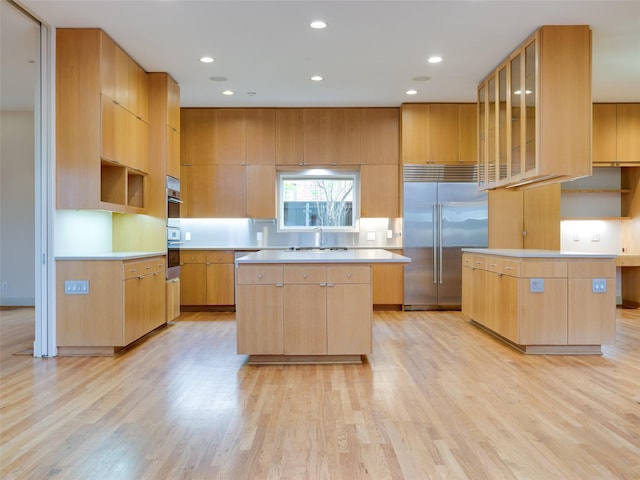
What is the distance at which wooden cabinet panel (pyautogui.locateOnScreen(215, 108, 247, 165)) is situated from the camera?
714cm

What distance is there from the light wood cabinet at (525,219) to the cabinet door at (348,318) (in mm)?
3612

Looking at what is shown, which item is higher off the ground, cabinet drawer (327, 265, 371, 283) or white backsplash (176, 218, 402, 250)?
white backsplash (176, 218, 402, 250)

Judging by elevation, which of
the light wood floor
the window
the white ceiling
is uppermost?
the white ceiling

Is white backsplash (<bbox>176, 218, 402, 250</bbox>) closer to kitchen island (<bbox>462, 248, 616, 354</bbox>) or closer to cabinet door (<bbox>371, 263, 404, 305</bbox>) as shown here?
cabinet door (<bbox>371, 263, 404, 305</bbox>)

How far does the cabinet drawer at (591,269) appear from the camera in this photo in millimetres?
4293

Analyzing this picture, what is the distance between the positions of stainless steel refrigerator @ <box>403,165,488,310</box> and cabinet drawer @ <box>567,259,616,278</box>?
2522mm

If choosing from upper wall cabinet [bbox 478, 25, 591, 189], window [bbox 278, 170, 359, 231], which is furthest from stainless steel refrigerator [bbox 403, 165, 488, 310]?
upper wall cabinet [bbox 478, 25, 591, 189]

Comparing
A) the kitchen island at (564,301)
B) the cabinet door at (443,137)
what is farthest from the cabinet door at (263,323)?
the cabinet door at (443,137)

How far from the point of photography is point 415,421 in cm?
278

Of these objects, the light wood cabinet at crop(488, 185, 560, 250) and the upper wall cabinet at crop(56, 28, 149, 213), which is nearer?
the upper wall cabinet at crop(56, 28, 149, 213)

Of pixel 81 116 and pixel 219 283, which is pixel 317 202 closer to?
pixel 219 283

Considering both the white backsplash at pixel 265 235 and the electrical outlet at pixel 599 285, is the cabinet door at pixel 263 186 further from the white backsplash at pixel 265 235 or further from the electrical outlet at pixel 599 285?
the electrical outlet at pixel 599 285

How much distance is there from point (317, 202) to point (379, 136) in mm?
1442

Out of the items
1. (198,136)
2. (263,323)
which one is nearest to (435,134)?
(198,136)
